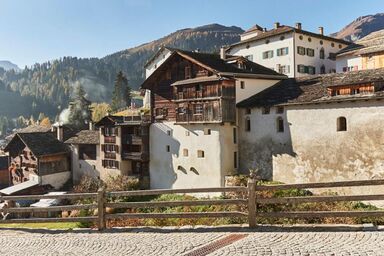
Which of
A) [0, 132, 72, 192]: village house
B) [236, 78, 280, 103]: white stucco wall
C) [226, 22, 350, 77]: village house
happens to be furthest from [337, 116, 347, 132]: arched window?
[0, 132, 72, 192]: village house

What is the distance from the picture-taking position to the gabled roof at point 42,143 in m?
51.8

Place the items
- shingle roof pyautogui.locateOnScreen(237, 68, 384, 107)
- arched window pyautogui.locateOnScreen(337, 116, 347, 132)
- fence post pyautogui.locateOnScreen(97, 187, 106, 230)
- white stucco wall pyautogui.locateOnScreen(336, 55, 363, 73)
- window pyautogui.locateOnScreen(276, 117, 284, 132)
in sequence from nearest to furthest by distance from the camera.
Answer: fence post pyautogui.locateOnScreen(97, 187, 106, 230) → shingle roof pyautogui.locateOnScreen(237, 68, 384, 107) → arched window pyautogui.locateOnScreen(337, 116, 347, 132) → window pyautogui.locateOnScreen(276, 117, 284, 132) → white stucco wall pyautogui.locateOnScreen(336, 55, 363, 73)

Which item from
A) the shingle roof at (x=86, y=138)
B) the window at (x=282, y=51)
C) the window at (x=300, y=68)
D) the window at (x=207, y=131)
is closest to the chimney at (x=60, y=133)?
the shingle roof at (x=86, y=138)

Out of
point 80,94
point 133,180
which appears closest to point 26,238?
point 133,180

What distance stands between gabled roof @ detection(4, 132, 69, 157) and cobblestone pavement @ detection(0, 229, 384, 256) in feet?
135

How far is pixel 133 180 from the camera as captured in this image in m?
43.1

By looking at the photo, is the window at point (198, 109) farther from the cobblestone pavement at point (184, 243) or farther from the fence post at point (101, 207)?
the cobblestone pavement at point (184, 243)

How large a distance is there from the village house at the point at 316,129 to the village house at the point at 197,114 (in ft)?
4.62

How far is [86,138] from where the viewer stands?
52.3 m

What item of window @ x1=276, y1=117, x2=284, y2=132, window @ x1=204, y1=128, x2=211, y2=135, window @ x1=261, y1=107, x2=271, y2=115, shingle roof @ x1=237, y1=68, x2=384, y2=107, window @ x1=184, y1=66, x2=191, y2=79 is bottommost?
window @ x1=204, y1=128, x2=211, y2=135

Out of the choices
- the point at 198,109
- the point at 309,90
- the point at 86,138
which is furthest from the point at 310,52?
the point at 86,138

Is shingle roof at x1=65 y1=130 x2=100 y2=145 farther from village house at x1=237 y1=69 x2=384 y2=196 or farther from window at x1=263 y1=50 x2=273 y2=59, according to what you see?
window at x1=263 y1=50 x2=273 y2=59

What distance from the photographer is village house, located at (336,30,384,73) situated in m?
41.9

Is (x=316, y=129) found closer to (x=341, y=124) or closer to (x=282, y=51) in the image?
(x=341, y=124)
